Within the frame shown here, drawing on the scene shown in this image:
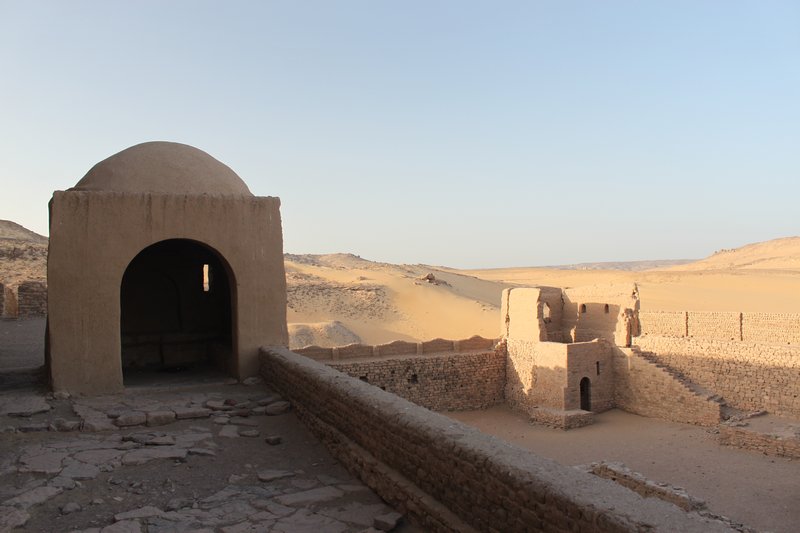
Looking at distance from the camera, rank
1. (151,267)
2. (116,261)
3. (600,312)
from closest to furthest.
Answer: (116,261), (151,267), (600,312)

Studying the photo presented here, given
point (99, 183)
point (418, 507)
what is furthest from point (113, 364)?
point (418, 507)

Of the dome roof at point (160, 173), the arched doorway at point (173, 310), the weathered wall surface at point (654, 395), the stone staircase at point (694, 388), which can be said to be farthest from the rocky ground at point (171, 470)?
the stone staircase at point (694, 388)

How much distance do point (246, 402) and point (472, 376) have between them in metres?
11.1

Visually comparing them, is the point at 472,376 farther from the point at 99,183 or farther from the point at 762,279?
the point at 762,279

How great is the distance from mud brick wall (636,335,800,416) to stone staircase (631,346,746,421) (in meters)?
0.12

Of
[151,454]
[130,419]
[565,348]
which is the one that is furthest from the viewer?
[565,348]

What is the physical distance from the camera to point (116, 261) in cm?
849

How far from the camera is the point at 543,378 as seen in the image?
17.7 meters

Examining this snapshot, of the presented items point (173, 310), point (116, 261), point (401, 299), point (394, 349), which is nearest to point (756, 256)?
point (401, 299)

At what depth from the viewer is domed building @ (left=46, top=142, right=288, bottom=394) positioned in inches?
324

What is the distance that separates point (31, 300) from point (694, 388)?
21.4m

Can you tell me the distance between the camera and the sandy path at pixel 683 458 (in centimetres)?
1065

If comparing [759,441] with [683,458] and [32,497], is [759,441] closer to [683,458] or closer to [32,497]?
[683,458]

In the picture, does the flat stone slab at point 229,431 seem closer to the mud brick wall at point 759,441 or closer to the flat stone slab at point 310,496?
the flat stone slab at point 310,496
